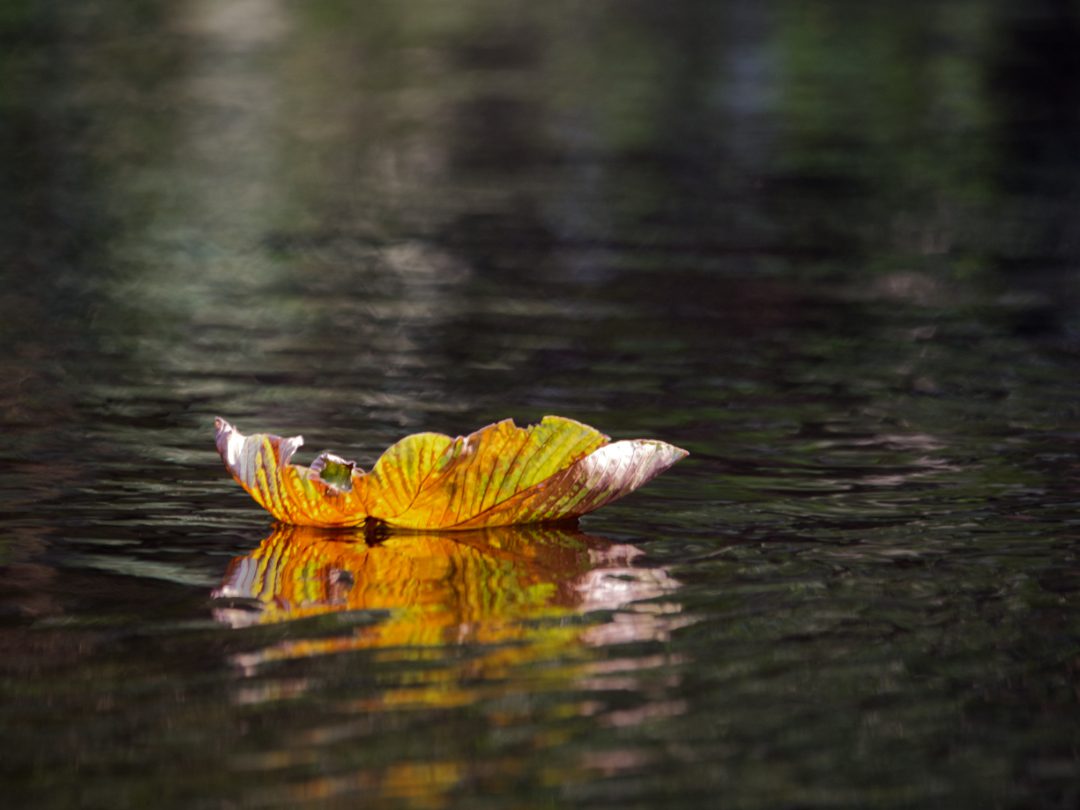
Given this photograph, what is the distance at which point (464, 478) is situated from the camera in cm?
409

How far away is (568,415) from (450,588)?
1.69 m

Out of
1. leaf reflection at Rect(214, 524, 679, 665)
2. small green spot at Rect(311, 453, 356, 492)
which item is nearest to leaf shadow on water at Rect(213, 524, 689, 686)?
leaf reflection at Rect(214, 524, 679, 665)

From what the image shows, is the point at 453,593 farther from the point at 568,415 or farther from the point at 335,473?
the point at 568,415

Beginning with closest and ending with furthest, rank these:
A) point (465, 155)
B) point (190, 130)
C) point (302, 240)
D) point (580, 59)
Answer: point (302, 240)
point (465, 155)
point (190, 130)
point (580, 59)

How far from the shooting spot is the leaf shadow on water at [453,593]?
11.2 feet

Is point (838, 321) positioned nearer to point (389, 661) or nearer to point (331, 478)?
point (331, 478)

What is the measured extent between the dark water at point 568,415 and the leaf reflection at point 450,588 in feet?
0.04

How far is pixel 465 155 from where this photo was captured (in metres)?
12.8

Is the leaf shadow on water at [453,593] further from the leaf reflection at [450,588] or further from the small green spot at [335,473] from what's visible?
the small green spot at [335,473]

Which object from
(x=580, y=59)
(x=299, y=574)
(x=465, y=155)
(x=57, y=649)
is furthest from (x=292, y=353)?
(x=580, y=59)

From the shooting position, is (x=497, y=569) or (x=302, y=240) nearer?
(x=497, y=569)

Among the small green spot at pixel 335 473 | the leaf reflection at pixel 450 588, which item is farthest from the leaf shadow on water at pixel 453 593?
the small green spot at pixel 335 473

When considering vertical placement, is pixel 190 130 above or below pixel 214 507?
above

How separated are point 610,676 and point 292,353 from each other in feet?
11.1
